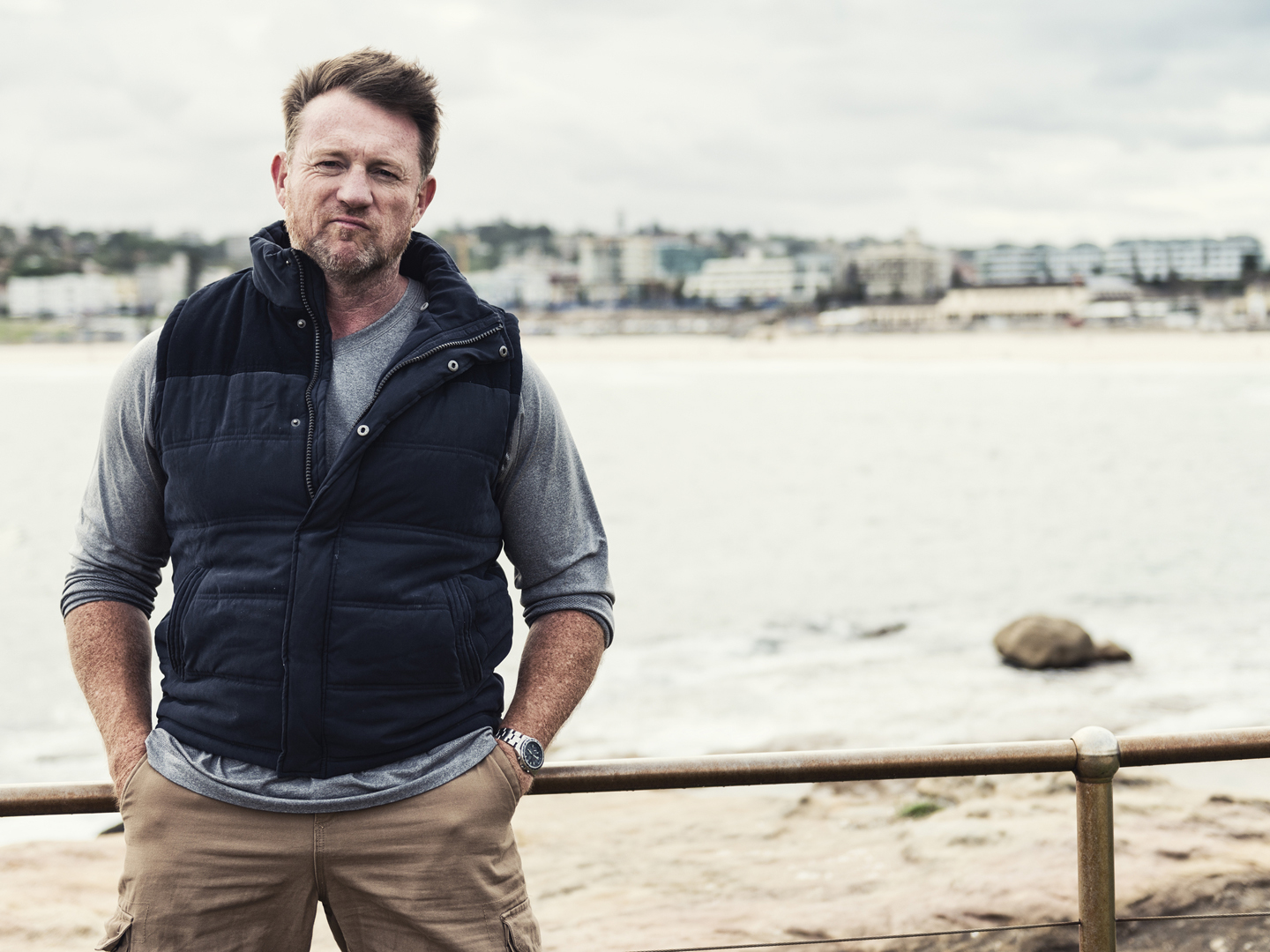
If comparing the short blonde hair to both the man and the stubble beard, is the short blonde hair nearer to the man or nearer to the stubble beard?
the man

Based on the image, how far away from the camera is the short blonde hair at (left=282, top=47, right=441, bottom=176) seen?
182 centimetres

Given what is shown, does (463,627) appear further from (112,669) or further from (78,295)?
(78,295)

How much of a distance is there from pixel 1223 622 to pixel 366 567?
650 inches

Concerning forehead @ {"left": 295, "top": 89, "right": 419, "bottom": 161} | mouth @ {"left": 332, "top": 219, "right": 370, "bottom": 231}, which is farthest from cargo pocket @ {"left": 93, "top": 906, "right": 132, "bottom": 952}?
forehead @ {"left": 295, "top": 89, "right": 419, "bottom": 161}

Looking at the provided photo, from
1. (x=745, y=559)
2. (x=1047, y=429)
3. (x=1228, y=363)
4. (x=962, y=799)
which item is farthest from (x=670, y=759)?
(x=1228, y=363)

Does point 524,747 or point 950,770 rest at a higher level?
point 524,747

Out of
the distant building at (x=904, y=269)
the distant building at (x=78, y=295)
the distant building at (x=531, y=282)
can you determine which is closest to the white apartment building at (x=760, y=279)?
the distant building at (x=904, y=269)

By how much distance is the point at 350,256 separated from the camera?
1824 mm

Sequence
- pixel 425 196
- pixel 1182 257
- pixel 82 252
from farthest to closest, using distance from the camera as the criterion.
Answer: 1. pixel 1182 257
2. pixel 82 252
3. pixel 425 196

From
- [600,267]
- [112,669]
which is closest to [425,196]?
[112,669]

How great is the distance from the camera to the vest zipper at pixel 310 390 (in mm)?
1715

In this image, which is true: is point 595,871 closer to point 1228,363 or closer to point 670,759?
point 670,759

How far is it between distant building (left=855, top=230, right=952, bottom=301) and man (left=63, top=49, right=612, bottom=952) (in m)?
120

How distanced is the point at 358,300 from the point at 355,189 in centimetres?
17
